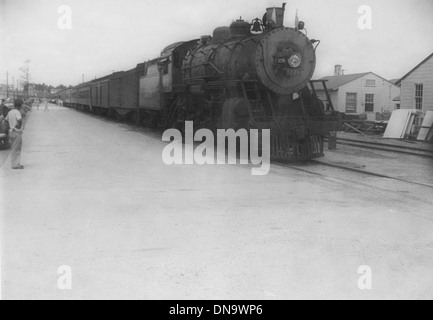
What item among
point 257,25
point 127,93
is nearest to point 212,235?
point 257,25

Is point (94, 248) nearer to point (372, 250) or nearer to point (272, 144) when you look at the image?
point (372, 250)

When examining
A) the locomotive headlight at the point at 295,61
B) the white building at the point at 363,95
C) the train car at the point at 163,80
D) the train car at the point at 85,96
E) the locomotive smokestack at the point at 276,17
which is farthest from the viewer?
the train car at the point at 85,96

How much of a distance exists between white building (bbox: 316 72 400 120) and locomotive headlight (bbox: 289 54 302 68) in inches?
1067

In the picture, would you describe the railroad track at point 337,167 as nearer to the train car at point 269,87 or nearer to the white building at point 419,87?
the train car at point 269,87

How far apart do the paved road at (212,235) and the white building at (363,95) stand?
3037 cm

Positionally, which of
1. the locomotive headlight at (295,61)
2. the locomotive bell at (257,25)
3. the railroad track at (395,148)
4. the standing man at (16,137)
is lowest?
the railroad track at (395,148)

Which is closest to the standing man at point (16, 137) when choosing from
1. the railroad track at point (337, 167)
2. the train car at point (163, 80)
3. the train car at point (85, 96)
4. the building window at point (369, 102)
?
the railroad track at point (337, 167)

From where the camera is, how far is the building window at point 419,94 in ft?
78.0

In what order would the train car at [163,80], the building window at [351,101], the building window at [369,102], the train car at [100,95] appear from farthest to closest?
the building window at [369,102] < the building window at [351,101] < the train car at [100,95] < the train car at [163,80]

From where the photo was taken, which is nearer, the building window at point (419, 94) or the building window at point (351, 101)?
the building window at point (419, 94)

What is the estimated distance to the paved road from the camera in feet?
14.1

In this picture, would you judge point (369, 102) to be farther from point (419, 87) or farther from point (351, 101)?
point (419, 87)

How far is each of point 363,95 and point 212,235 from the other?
119 feet

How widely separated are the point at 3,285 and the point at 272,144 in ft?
27.4
